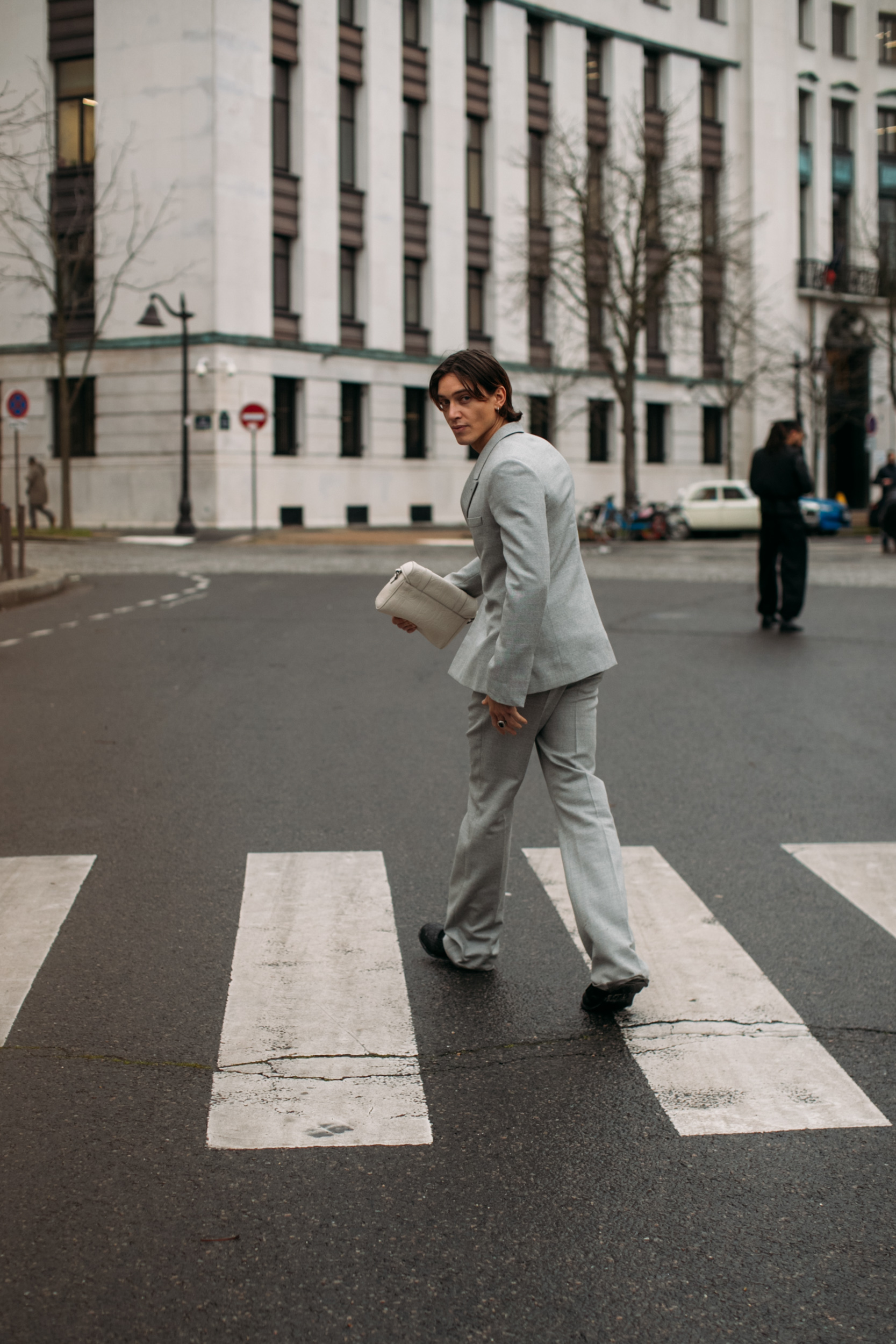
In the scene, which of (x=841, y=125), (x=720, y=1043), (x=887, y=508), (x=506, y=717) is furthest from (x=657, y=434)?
(x=720, y=1043)

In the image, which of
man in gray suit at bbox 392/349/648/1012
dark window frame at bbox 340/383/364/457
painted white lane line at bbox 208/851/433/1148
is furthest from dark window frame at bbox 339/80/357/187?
man in gray suit at bbox 392/349/648/1012

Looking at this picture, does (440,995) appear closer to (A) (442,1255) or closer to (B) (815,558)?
(A) (442,1255)

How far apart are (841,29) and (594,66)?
1732 cm

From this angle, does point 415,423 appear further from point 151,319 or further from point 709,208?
point 709,208

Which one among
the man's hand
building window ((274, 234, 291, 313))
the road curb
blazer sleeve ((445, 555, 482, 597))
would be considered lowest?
the man's hand

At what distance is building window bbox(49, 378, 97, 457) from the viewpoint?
40812mm

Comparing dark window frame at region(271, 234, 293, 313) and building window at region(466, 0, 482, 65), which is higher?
building window at region(466, 0, 482, 65)

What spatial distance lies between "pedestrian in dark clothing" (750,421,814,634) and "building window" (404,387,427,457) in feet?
101

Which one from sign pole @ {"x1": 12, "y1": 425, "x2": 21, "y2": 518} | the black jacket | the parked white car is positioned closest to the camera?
the black jacket

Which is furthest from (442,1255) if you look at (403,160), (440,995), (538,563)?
(403,160)

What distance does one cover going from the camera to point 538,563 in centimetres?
416

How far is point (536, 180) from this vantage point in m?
48.6

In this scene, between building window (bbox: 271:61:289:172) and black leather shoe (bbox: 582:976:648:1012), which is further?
building window (bbox: 271:61:289:172)

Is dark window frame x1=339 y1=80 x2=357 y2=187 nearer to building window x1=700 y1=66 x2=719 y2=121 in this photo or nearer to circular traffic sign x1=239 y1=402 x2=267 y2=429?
circular traffic sign x1=239 y1=402 x2=267 y2=429
